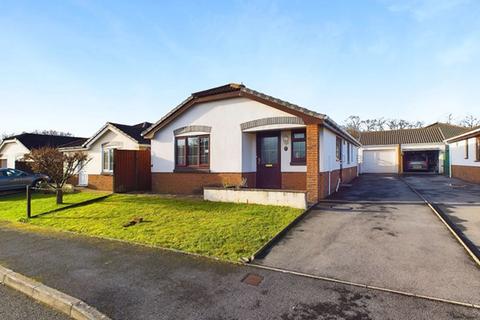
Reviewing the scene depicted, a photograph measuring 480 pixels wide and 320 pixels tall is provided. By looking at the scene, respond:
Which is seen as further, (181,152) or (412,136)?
(412,136)

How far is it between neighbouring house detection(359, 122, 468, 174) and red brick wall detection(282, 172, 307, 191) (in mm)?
22183

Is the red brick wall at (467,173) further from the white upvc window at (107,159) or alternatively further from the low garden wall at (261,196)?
the white upvc window at (107,159)

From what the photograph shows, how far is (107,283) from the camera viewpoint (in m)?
4.59

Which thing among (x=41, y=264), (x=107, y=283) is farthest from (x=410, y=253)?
(x=41, y=264)

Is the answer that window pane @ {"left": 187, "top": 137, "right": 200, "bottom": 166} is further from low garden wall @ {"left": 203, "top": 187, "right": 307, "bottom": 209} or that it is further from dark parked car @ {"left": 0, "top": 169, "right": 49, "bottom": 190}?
dark parked car @ {"left": 0, "top": 169, "right": 49, "bottom": 190}

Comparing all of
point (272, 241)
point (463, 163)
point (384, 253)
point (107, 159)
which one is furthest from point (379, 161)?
point (272, 241)

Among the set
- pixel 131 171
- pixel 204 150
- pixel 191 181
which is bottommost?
pixel 191 181

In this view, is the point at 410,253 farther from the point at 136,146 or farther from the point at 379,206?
the point at 136,146

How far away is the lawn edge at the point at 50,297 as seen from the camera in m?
3.69

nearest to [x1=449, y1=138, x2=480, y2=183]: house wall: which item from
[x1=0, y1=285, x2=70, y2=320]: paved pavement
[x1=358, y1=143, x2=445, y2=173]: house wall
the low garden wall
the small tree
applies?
[x1=358, y1=143, x2=445, y2=173]: house wall

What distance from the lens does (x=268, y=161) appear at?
12125 mm

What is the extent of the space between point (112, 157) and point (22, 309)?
1386 cm

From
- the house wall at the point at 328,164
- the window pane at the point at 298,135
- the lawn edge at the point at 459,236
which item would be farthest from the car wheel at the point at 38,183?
the lawn edge at the point at 459,236

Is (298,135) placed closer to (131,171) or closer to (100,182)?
(131,171)
